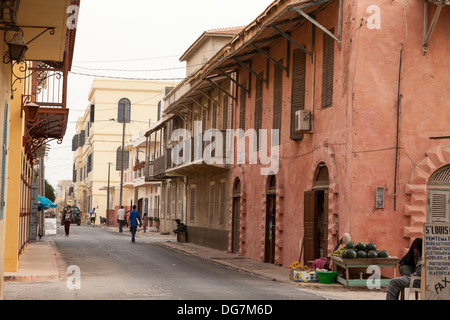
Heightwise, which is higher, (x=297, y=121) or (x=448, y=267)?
(x=297, y=121)

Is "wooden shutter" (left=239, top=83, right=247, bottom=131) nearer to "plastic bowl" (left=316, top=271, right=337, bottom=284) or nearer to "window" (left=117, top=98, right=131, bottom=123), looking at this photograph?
"plastic bowl" (left=316, top=271, right=337, bottom=284)

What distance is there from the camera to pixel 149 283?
15.7m

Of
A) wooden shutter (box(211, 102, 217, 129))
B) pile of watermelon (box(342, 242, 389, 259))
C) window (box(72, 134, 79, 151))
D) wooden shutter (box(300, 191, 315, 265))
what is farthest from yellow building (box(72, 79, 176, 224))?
pile of watermelon (box(342, 242, 389, 259))

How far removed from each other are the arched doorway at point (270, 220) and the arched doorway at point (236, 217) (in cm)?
360

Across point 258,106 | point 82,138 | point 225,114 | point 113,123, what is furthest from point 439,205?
point 82,138

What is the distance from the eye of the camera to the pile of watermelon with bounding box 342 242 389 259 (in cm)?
1582

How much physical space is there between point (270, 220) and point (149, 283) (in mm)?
8783

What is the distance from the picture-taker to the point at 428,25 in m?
17.6

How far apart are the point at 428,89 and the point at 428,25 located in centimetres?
142

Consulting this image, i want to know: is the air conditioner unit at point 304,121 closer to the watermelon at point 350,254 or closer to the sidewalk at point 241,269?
the sidewalk at point 241,269

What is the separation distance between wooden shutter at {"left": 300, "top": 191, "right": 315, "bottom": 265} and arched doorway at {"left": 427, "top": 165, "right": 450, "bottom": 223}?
312 cm

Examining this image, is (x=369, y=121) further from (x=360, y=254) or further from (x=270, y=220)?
(x=270, y=220)

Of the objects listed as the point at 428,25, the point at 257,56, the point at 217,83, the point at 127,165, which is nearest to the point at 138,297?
the point at 428,25
